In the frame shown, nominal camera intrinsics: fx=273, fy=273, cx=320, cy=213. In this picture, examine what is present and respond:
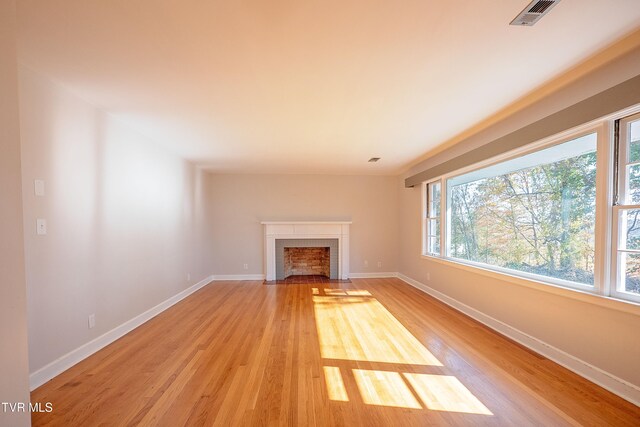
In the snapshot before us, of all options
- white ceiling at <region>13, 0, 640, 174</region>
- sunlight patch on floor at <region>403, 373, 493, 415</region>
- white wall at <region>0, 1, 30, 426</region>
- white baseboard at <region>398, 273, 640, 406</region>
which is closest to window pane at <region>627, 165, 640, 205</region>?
white ceiling at <region>13, 0, 640, 174</region>

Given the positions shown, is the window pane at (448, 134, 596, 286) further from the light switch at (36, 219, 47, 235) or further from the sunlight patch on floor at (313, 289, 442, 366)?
the light switch at (36, 219, 47, 235)

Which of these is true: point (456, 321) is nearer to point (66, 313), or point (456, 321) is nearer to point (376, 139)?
point (376, 139)

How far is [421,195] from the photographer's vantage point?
5082 millimetres

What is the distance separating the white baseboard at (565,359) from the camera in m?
1.85

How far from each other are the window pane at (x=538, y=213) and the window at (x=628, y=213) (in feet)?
0.63

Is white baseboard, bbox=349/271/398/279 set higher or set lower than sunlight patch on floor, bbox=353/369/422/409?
lower

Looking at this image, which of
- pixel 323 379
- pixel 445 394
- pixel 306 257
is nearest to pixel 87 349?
pixel 323 379

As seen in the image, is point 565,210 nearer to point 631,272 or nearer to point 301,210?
point 631,272

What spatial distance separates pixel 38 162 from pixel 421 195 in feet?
16.5

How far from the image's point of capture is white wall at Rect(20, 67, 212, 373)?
2.05 meters

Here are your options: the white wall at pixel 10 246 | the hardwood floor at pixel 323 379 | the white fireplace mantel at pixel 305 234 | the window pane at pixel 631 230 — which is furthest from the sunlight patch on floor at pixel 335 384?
the white fireplace mantel at pixel 305 234

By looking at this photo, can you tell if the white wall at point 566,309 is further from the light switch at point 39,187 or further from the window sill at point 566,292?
the light switch at point 39,187

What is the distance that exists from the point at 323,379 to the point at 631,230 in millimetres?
2485

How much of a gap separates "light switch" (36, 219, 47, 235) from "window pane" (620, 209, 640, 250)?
4325 millimetres
